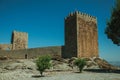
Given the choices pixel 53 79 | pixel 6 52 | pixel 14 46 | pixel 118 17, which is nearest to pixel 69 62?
pixel 118 17

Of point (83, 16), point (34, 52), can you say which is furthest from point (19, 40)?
point (83, 16)

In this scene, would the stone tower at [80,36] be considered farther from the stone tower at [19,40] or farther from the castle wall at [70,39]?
the stone tower at [19,40]

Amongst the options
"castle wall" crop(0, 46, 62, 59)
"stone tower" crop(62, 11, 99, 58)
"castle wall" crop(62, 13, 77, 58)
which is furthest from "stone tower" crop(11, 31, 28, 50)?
"castle wall" crop(62, 13, 77, 58)

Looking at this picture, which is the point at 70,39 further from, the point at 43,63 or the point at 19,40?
the point at 19,40

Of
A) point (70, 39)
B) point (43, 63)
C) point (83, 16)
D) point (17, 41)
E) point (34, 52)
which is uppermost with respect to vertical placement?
point (83, 16)

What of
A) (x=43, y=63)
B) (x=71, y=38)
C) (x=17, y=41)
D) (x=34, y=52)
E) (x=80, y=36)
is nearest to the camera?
(x=43, y=63)

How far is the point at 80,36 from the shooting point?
35.9m

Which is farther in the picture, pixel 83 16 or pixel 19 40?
pixel 19 40

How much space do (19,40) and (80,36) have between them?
85.9 ft

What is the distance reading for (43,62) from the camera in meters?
22.4

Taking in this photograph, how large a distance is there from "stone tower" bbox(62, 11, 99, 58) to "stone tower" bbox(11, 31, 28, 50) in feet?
75.4

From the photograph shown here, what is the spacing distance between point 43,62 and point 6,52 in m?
26.7

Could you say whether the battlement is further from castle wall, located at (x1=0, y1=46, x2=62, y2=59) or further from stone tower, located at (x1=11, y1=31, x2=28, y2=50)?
stone tower, located at (x1=11, y1=31, x2=28, y2=50)

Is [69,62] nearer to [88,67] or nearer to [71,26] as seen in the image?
[88,67]
